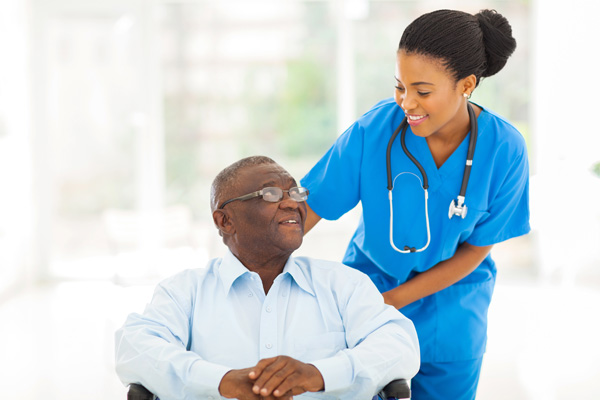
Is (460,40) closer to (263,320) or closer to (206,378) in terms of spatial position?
(263,320)

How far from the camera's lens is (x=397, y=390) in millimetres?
1475

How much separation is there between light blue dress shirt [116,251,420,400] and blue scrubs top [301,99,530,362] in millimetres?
193

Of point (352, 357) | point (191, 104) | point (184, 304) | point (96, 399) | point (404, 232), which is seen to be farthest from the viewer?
point (191, 104)

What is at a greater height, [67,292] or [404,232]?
[404,232]

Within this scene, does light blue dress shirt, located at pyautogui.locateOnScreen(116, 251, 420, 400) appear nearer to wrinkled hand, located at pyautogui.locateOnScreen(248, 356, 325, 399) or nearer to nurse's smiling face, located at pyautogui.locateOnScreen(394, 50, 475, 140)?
wrinkled hand, located at pyautogui.locateOnScreen(248, 356, 325, 399)

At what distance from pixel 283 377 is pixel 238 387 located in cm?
9

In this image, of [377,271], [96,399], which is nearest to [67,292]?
[96,399]

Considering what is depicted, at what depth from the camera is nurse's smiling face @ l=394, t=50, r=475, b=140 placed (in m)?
1.63

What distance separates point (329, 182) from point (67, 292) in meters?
3.96

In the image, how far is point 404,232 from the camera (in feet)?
6.03

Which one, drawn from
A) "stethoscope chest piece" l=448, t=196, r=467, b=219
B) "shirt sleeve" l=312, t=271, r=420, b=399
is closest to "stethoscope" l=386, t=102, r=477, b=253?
"stethoscope chest piece" l=448, t=196, r=467, b=219

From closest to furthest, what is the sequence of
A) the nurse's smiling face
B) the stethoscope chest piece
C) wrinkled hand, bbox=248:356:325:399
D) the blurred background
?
1. wrinkled hand, bbox=248:356:325:399
2. the nurse's smiling face
3. the stethoscope chest piece
4. the blurred background

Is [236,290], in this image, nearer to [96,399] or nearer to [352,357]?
[352,357]

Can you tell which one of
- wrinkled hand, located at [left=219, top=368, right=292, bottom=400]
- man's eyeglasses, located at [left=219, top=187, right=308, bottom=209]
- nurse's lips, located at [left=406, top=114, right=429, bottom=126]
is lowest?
wrinkled hand, located at [left=219, top=368, right=292, bottom=400]
